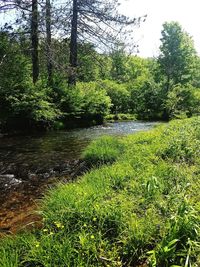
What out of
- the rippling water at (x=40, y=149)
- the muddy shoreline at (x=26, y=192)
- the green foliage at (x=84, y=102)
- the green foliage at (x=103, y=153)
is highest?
the green foliage at (x=84, y=102)

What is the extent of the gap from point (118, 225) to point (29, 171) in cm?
490

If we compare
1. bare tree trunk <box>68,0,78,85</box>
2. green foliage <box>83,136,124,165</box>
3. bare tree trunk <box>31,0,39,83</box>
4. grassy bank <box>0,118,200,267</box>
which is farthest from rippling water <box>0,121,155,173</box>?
bare tree trunk <box>68,0,78,85</box>

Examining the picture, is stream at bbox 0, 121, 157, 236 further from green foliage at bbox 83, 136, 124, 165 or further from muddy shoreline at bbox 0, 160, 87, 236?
green foliage at bbox 83, 136, 124, 165

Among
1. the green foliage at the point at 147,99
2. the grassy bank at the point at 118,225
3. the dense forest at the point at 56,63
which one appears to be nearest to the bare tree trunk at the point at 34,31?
the dense forest at the point at 56,63

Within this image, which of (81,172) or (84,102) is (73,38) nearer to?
(84,102)

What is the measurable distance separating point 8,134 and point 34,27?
22.1 ft

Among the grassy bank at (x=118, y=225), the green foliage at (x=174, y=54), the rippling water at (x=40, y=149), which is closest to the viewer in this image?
the grassy bank at (x=118, y=225)

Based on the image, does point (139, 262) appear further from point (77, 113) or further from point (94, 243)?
point (77, 113)

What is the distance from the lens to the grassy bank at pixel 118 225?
10.3 feet

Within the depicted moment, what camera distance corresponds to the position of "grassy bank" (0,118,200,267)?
3.15 meters

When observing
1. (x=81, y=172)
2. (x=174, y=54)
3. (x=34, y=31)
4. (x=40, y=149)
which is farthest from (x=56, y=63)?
(x=174, y=54)

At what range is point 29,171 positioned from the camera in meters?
8.16

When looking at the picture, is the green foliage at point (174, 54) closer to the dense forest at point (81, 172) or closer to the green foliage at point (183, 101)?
the green foliage at point (183, 101)

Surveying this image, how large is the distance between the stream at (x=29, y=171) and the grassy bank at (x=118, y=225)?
25.4 inches
